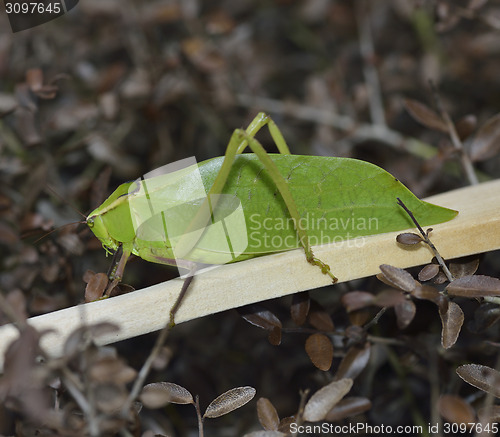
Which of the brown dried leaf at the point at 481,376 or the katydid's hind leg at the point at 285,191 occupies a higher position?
the katydid's hind leg at the point at 285,191

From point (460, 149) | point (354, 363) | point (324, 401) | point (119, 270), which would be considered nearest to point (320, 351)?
point (354, 363)

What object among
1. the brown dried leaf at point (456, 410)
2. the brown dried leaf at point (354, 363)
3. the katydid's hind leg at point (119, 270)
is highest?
the katydid's hind leg at point (119, 270)

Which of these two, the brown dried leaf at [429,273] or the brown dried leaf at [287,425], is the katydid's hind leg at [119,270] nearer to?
the brown dried leaf at [287,425]

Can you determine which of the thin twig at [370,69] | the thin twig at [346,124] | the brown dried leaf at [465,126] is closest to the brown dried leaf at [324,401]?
the brown dried leaf at [465,126]

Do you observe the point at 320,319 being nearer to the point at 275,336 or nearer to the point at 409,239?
the point at 275,336

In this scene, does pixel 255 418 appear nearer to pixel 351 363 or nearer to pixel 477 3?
pixel 351 363

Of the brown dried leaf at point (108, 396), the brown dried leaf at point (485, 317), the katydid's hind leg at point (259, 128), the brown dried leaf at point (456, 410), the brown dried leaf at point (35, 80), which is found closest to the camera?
the brown dried leaf at point (108, 396)

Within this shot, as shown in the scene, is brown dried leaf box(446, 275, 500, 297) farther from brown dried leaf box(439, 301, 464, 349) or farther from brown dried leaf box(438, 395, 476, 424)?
brown dried leaf box(438, 395, 476, 424)
